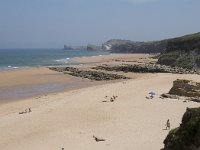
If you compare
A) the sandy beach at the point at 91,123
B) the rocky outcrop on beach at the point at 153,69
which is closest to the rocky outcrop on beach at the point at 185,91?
the sandy beach at the point at 91,123

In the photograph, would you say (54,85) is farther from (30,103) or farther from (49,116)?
(49,116)

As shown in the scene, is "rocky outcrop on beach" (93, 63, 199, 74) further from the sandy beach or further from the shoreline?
the sandy beach

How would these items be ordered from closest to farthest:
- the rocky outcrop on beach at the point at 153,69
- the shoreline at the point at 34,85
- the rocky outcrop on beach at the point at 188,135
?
the rocky outcrop on beach at the point at 188,135 → the shoreline at the point at 34,85 → the rocky outcrop on beach at the point at 153,69

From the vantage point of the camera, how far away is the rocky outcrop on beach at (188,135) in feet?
37.6

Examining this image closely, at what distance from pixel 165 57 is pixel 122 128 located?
156 feet

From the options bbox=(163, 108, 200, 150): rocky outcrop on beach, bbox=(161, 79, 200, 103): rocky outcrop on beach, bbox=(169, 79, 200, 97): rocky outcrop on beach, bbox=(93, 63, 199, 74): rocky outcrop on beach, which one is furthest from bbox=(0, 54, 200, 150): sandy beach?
bbox=(93, 63, 199, 74): rocky outcrop on beach

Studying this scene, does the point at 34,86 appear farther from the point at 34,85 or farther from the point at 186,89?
the point at 186,89

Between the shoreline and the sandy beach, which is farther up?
the sandy beach

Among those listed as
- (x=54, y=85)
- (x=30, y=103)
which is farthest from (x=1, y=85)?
(x=30, y=103)

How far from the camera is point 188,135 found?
38.9 feet

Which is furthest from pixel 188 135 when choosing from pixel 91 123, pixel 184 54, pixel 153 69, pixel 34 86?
pixel 184 54

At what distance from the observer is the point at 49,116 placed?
23.3 meters

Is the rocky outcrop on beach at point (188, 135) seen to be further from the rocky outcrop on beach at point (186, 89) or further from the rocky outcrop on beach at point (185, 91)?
the rocky outcrop on beach at point (186, 89)

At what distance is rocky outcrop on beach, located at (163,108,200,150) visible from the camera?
11469mm
